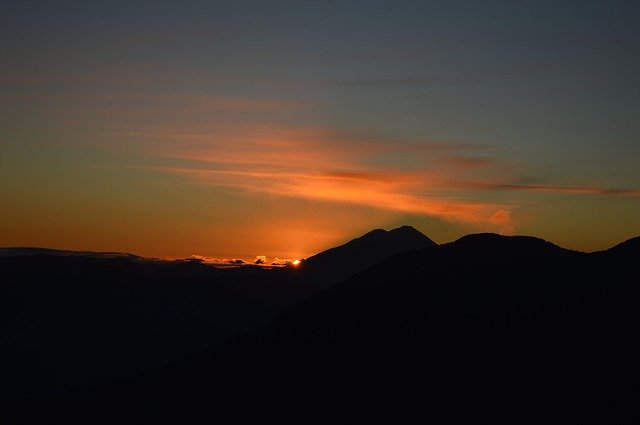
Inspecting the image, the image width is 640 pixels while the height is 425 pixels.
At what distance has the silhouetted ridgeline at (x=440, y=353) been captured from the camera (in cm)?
7062

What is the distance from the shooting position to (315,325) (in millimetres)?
99500

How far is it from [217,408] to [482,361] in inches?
1210

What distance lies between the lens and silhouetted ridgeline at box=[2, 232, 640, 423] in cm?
7062

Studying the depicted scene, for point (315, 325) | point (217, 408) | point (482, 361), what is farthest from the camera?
point (315, 325)

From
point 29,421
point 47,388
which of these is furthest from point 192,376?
point 47,388

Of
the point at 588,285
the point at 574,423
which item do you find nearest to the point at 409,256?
the point at 588,285

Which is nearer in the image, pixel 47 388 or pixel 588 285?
pixel 588 285

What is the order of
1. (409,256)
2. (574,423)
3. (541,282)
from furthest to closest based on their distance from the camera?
(409,256), (541,282), (574,423)

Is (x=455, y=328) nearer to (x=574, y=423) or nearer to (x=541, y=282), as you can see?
(x=541, y=282)

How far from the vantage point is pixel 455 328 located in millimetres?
86938

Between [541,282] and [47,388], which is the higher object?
[541,282]

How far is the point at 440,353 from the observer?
8256 centimetres

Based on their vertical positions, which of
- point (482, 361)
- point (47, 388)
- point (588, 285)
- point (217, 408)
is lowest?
point (47, 388)

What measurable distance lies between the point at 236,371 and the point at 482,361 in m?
32.4
